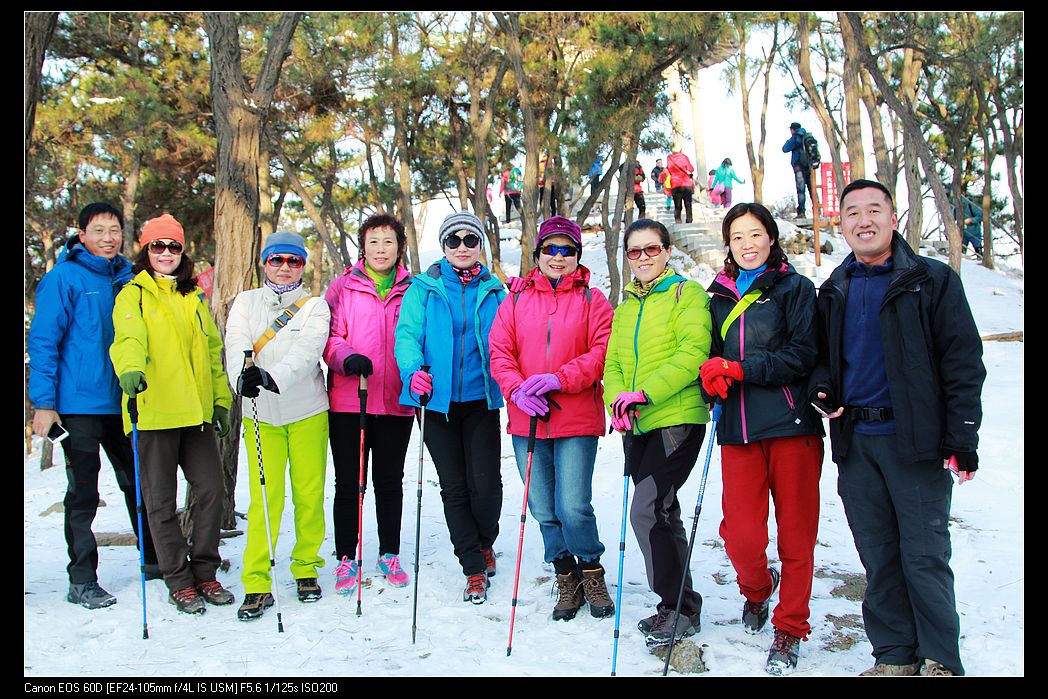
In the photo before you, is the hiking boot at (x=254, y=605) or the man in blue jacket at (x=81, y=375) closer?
the hiking boot at (x=254, y=605)

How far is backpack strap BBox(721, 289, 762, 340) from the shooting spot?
3609mm

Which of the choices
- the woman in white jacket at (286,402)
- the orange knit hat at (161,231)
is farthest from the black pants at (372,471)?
the orange knit hat at (161,231)

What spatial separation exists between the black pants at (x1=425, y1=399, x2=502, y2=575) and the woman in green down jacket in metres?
0.88

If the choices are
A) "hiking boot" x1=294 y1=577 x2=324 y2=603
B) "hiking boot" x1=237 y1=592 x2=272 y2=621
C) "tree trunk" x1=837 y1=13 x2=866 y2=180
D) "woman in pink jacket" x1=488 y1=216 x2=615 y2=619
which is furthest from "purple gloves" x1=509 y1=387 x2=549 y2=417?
"tree trunk" x1=837 y1=13 x2=866 y2=180

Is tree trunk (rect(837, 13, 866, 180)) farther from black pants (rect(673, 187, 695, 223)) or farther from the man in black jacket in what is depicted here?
black pants (rect(673, 187, 695, 223))

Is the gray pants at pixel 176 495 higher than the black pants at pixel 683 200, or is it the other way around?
the black pants at pixel 683 200

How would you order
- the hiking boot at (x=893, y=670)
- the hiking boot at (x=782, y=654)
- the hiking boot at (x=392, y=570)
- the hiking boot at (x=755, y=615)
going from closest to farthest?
the hiking boot at (x=893, y=670)
the hiking boot at (x=782, y=654)
the hiking boot at (x=755, y=615)
the hiking boot at (x=392, y=570)

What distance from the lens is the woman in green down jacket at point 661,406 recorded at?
3617 millimetres

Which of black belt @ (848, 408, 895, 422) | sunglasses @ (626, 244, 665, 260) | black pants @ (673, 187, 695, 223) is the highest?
black pants @ (673, 187, 695, 223)

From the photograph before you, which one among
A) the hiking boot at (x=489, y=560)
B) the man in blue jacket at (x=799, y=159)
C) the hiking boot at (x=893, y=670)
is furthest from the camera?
the man in blue jacket at (x=799, y=159)

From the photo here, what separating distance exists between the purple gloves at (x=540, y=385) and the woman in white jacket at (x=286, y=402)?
4.09 ft

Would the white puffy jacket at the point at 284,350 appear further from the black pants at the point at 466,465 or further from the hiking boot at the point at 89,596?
the hiking boot at the point at 89,596

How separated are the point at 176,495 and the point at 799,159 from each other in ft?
49.8

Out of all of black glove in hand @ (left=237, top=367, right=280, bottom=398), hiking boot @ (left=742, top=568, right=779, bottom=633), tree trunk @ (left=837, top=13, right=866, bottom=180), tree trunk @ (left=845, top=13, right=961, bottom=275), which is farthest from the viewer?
tree trunk @ (left=837, top=13, right=866, bottom=180)
